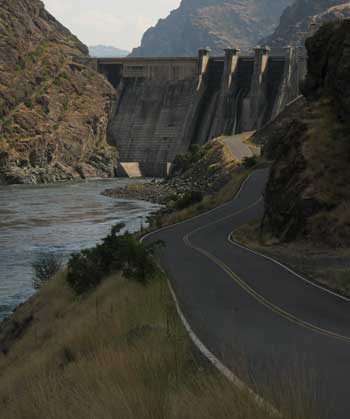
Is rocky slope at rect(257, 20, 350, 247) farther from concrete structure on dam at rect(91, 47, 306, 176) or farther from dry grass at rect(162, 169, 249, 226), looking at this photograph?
concrete structure on dam at rect(91, 47, 306, 176)

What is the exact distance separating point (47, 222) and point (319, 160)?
3810 cm

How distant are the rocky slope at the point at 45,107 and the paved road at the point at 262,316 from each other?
83.2 m

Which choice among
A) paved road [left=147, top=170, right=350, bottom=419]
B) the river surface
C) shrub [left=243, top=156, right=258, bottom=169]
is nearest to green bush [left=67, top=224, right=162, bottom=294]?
paved road [left=147, top=170, right=350, bottom=419]

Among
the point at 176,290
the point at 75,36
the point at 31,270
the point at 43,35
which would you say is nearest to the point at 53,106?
the point at 43,35

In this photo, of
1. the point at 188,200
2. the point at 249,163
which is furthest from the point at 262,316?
the point at 249,163

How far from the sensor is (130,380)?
7.52 metres

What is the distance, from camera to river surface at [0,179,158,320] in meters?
38.1

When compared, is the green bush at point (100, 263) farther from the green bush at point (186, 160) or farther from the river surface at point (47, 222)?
the green bush at point (186, 160)

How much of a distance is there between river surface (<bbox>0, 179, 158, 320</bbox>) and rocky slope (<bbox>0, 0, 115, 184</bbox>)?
11.7m

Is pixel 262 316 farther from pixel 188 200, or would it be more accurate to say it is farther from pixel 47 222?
pixel 47 222

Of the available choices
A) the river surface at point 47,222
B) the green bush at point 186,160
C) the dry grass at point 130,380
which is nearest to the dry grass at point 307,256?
the dry grass at point 130,380

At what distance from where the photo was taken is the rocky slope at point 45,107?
109 meters

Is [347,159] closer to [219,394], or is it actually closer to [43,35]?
[219,394]

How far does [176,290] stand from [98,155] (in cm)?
9806
